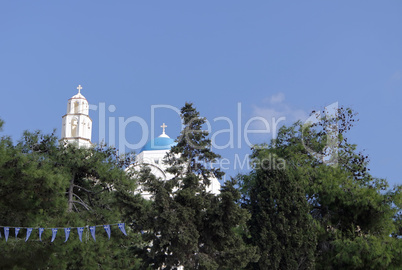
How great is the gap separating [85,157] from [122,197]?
18.9ft

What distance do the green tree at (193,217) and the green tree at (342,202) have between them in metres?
5.55

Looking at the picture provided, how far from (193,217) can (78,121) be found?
25.3 meters

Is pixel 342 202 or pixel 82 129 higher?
pixel 82 129

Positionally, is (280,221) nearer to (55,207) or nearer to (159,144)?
(55,207)

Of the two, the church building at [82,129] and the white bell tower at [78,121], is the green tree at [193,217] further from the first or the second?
the white bell tower at [78,121]

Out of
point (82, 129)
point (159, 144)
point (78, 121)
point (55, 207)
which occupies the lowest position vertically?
point (55, 207)

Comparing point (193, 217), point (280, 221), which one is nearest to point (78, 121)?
point (280, 221)

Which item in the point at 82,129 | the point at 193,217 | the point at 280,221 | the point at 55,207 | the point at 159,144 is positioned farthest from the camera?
the point at 159,144

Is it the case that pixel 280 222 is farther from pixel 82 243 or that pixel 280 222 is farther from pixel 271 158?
pixel 82 243

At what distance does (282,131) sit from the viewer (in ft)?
85.7

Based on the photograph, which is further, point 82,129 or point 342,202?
point 82,129

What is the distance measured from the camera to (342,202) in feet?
76.7

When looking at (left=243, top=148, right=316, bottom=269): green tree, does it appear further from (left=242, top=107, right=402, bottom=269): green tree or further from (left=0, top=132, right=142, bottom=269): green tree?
(left=0, top=132, right=142, bottom=269): green tree

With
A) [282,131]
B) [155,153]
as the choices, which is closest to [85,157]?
[282,131]
